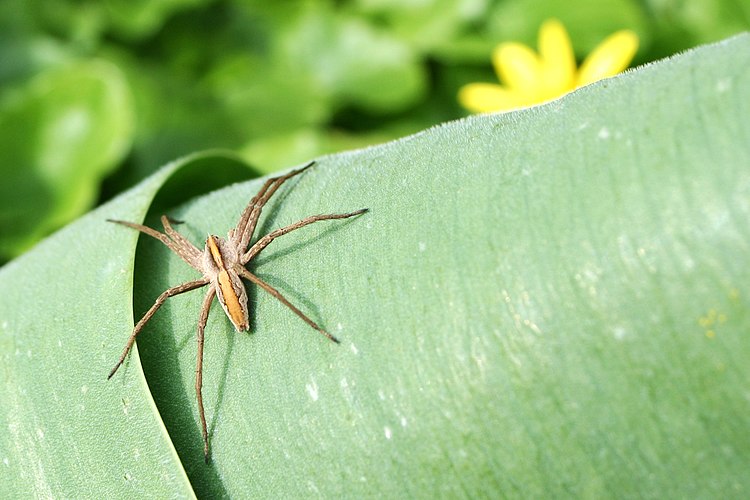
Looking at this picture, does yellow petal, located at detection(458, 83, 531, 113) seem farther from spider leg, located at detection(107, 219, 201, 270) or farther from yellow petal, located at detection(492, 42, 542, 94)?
spider leg, located at detection(107, 219, 201, 270)

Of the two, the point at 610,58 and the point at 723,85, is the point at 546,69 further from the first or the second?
the point at 723,85

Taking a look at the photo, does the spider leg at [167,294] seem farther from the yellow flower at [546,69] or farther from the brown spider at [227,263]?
the yellow flower at [546,69]

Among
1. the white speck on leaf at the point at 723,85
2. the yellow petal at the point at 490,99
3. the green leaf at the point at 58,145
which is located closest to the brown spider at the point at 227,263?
the white speck on leaf at the point at 723,85

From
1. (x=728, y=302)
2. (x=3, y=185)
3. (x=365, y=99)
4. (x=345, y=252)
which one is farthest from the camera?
(x=365, y=99)

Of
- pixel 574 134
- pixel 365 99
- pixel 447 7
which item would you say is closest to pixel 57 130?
pixel 365 99

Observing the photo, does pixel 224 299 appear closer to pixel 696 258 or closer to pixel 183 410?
pixel 183 410

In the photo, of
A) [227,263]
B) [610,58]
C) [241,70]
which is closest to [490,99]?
[610,58]

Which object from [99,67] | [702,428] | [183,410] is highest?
[99,67]
